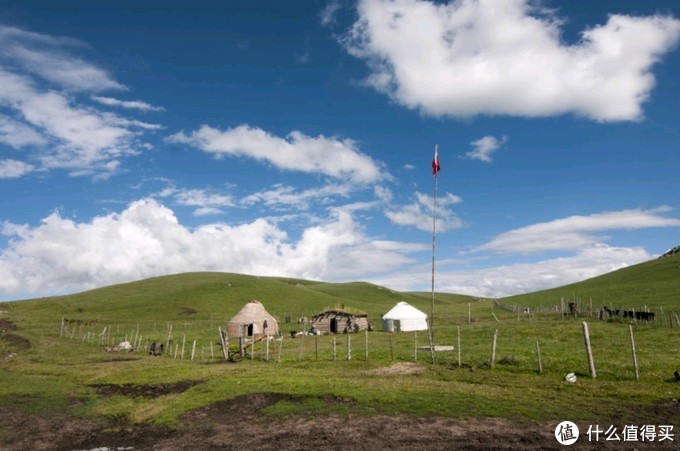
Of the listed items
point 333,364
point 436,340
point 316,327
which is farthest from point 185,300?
point 333,364

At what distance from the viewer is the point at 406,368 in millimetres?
26359

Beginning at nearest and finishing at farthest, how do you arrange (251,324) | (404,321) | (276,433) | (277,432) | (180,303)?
(276,433)
(277,432)
(251,324)
(404,321)
(180,303)

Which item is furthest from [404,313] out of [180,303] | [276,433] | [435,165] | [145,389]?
[180,303]

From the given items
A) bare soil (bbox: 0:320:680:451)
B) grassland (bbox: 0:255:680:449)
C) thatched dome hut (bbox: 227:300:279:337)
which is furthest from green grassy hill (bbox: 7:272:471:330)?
bare soil (bbox: 0:320:680:451)

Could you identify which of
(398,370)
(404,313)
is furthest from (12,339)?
(398,370)

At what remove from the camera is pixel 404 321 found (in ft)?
203

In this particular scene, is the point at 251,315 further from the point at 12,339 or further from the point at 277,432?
the point at 277,432

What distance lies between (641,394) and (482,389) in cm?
576

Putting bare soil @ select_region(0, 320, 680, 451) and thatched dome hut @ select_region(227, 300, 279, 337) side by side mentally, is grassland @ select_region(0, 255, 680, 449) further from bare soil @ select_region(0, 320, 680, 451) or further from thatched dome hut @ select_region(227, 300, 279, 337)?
thatched dome hut @ select_region(227, 300, 279, 337)

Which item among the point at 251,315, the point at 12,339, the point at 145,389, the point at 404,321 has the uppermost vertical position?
the point at 251,315

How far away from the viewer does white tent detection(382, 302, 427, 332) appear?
6169 cm

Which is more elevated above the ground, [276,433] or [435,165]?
[435,165]

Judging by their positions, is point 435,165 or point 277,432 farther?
point 435,165

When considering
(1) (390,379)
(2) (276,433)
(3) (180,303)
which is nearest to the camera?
(2) (276,433)
